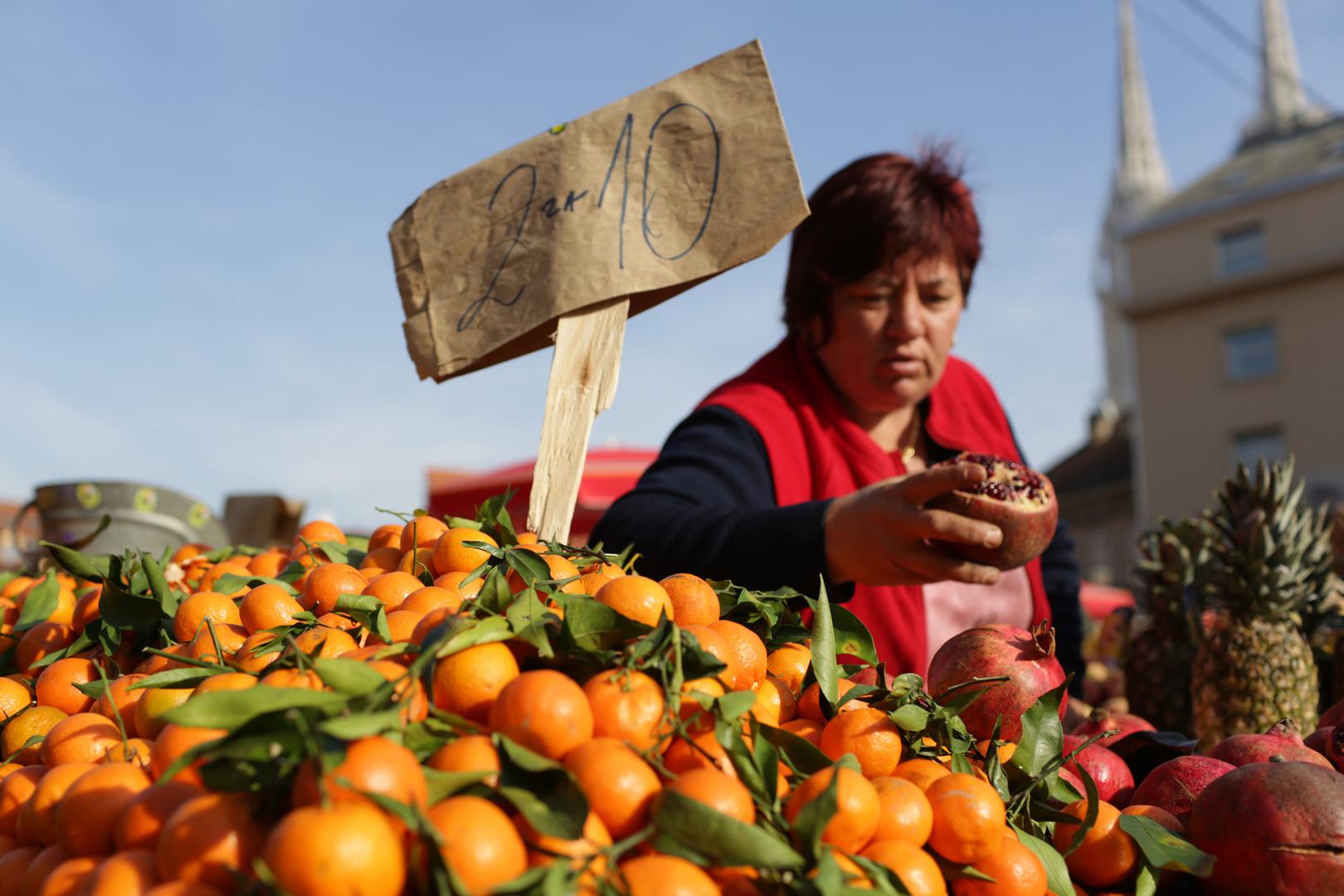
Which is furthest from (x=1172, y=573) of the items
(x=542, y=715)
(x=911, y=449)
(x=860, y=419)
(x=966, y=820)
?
(x=542, y=715)

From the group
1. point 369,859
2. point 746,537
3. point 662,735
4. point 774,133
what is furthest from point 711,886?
point 774,133

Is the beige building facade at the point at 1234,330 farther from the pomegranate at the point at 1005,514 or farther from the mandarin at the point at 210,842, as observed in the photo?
the mandarin at the point at 210,842

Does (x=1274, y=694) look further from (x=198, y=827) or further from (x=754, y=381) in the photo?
(x=198, y=827)

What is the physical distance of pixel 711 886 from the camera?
96 centimetres

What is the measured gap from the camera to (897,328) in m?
2.64

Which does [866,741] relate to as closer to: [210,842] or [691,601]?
[691,601]

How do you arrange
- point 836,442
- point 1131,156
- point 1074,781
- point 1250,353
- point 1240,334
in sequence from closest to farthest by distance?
point 1074,781
point 836,442
point 1250,353
point 1240,334
point 1131,156

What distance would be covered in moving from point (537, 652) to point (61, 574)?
1.77 meters

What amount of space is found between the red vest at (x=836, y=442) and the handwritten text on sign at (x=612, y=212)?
615 mm

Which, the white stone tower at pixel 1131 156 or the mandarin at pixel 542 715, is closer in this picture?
the mandarin at pixel 542 715

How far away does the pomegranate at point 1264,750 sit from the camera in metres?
1.49

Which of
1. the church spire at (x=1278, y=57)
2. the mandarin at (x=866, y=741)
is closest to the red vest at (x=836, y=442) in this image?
the mandarin at (x=866, y=741)

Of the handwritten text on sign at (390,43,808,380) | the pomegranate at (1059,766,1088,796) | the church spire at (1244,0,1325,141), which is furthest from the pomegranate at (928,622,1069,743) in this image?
the church spire at (1244,0,1325,141)

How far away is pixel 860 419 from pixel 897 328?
14.4 inches
